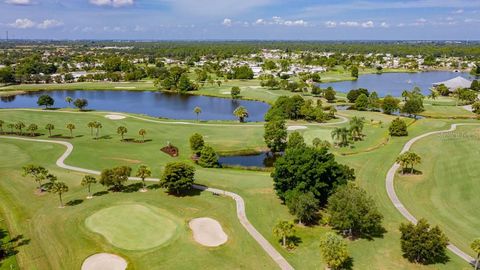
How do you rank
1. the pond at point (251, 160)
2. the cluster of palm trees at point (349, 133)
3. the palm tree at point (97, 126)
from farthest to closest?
the palm tree at point (97, 126) → the cluster of palm trees at point (349, 133) → the pond at point (251, 160)

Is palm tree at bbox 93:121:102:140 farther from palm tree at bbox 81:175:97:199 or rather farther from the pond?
palm tree at bbox 81:175:97:199

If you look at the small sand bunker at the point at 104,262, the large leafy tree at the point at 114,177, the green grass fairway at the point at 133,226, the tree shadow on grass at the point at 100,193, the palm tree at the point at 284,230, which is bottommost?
the small sand bunker at the point at 104,262

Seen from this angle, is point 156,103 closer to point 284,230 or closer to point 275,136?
point 275,136

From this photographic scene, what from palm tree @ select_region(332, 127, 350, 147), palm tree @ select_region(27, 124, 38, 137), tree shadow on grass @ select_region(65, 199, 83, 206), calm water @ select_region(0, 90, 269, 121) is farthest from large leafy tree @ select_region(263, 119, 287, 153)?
palm tree @ select_region(27, 124, 38, 137)

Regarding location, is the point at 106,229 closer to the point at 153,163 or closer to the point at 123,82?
the point at 153,163

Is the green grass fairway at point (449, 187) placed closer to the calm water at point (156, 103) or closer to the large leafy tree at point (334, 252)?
the large leafy tree at point (334, 252)

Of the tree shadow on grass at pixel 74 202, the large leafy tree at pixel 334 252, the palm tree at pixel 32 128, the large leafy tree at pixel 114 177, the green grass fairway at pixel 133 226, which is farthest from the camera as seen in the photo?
the palm tree at pixel 32 128

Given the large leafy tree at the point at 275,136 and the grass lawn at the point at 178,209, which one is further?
the large leafy tree at the point at 275,136

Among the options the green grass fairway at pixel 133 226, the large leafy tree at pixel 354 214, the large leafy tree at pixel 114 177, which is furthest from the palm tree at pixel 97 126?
the large leafy tree at pixel 354 214
